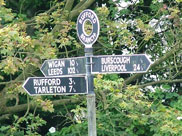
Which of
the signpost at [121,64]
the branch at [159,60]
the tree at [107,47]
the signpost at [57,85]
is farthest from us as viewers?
the branch at [159,60]

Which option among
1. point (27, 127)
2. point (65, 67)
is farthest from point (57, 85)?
point (27, 127)

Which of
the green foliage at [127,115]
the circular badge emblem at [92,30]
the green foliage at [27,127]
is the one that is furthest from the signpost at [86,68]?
the green foliage at [27,127]

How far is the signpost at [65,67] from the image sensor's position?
4379mm

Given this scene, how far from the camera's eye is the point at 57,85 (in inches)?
177

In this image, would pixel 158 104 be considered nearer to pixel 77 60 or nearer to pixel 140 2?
pixel 140 2

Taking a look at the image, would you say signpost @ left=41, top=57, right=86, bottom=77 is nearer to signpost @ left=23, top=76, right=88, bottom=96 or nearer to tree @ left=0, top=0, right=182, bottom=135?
signpost @ left=23, top=76, right=88, bottom=96

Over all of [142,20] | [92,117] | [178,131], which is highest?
[142,20]

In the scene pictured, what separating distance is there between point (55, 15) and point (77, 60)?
3221 mm

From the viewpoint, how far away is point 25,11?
895 centimetres

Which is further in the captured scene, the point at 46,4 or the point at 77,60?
the point at 46,4

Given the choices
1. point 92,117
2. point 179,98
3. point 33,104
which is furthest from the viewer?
point 179,98

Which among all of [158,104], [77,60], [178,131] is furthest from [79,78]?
[158,104]

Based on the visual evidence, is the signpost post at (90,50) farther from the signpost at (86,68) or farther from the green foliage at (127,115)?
the green foliage at (127,115)

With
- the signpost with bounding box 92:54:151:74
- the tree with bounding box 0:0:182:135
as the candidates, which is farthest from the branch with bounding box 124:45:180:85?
the signpost with bounding box 92:54:151:74
